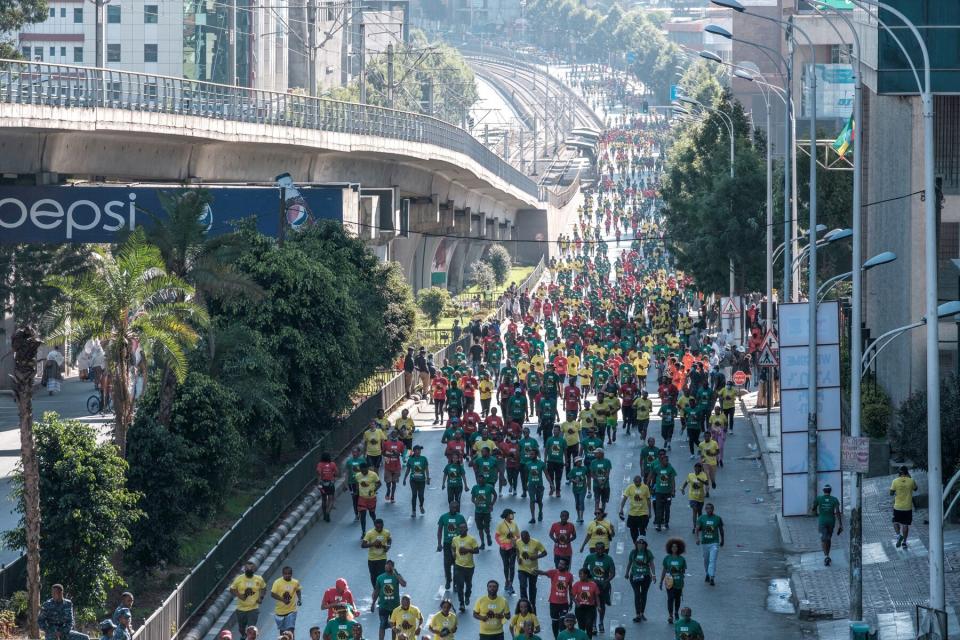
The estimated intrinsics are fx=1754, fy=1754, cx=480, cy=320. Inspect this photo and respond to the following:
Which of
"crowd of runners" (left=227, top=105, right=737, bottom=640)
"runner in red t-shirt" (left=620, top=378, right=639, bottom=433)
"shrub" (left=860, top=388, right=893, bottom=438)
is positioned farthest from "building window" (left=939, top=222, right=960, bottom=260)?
"runner in red t-shirt" (left=620, top=378, right=639, bottom=433)

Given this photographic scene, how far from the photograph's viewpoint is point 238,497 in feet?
97.5

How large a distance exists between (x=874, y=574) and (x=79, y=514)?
10460 mm

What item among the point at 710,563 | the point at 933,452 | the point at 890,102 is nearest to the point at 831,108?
the point at 890,102

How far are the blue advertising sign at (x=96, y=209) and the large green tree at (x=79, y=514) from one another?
15045 millimetres

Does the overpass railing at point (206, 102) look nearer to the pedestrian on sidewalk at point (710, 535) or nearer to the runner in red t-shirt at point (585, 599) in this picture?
the pedestrian on sidewalk at point (710, 535)

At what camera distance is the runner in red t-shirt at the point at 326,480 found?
88.6 feet

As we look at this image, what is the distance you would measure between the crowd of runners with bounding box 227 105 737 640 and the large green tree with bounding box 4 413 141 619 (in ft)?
6.76

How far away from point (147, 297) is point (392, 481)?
7561mm

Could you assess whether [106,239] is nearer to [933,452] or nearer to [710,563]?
[710,563]

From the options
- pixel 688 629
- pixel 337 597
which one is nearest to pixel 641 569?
pixel 688 629

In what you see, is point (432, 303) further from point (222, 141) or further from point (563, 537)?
point (563, 537)

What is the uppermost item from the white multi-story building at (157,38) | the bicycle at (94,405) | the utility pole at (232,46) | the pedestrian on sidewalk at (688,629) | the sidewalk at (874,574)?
the white multi-story building at (157,38)

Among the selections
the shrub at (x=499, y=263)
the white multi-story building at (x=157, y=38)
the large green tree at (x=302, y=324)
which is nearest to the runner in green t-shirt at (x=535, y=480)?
the large green tree at (x=302, y=324)

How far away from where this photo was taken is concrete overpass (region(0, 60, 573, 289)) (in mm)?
34781
